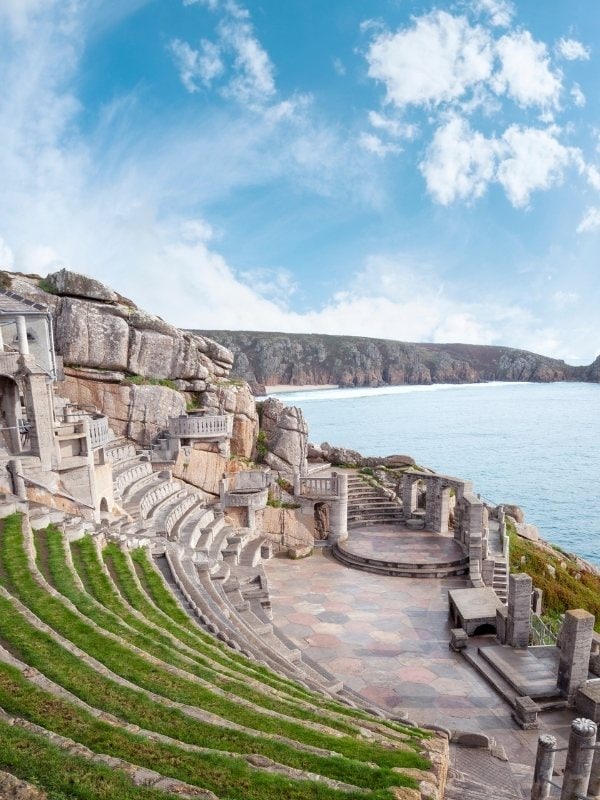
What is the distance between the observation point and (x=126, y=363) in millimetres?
30984

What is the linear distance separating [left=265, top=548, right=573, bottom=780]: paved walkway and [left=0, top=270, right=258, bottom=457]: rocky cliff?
12.7 metres

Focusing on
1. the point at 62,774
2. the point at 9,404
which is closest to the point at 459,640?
the point at 62,774

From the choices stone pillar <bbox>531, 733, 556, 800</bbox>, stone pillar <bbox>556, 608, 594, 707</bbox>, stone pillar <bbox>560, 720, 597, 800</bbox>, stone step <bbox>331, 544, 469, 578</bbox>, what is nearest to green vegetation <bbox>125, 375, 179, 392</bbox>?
stone step <bbox>331, 544, 469, 578</bbox>

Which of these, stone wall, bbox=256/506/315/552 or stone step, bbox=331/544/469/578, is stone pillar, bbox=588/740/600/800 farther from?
stone wall, bbox=256/506/315/552

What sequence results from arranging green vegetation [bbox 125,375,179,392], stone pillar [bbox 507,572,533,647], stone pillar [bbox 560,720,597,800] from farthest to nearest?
green vegetation [bbox 125,375,179,392] < stone pillar [bbox 507,572,533,647] < stone pillar [bbox 560,720,597,800]

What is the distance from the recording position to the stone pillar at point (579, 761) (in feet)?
23.5

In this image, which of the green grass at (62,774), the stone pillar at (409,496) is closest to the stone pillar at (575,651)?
the green grass at (62,774)

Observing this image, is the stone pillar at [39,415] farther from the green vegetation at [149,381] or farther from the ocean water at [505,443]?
the ocean water at [505,443]

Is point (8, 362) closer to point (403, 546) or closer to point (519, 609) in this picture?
point (519, 609)

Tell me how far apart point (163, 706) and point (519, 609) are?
12.0 meters

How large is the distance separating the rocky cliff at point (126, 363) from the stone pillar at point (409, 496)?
1092 centimetres

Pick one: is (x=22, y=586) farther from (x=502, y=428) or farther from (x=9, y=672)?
(x=502, y=428)

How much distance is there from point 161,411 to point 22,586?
842 inches

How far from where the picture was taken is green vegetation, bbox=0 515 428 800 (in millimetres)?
5168
